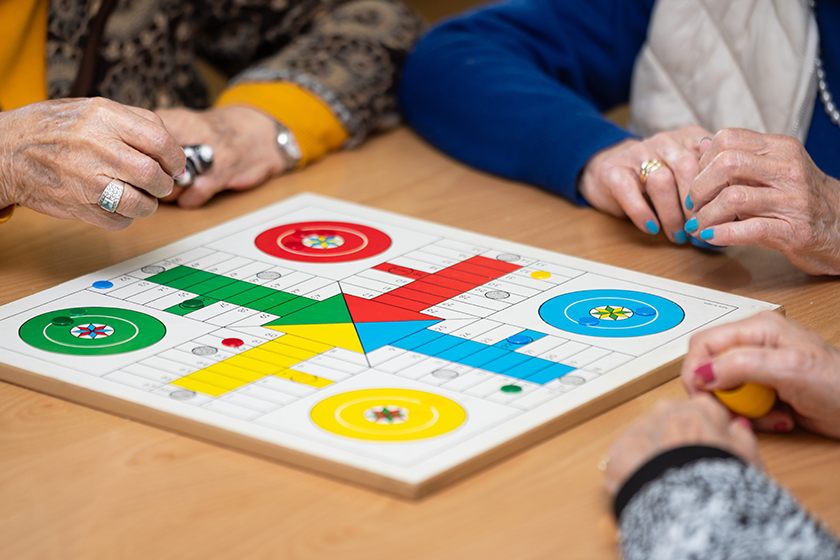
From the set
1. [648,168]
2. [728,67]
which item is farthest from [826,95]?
[648,168]

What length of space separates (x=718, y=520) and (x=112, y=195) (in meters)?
0.65

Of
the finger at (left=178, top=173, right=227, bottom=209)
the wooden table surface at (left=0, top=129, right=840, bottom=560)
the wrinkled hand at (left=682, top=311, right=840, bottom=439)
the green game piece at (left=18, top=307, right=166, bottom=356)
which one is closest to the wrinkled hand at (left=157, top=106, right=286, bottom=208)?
the finger at (left=178, top=173, right=227, bottom=209)

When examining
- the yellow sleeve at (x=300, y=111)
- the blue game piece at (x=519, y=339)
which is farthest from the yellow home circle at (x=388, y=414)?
the yellow sleeve at (x=300, y=111)

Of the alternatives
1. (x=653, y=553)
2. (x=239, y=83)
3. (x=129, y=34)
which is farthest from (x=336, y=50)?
(x=653, y=553)

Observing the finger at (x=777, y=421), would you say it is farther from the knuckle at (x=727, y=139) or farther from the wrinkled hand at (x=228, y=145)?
the wrinkled hand at (x=228, y=145)

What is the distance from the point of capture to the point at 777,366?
24.2 inches

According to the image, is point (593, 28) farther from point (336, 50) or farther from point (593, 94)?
point (336, 50)

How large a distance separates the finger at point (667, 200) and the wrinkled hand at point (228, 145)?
0.53 meters

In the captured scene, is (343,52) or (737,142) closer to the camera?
(737,142)

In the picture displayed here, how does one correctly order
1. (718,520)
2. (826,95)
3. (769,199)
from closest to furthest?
(718,520) < (769,199) < (826,95)

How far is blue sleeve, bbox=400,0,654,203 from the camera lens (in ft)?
3.81

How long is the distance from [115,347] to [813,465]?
1.84 ft

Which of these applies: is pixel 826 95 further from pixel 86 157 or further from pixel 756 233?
pixel 86 157

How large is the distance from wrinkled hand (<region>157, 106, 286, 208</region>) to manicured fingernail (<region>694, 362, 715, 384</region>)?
0.72 meters
